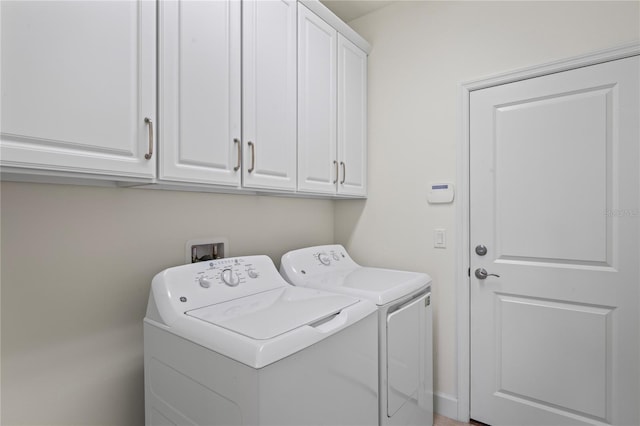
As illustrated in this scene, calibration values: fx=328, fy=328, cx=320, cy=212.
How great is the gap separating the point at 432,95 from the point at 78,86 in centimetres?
189

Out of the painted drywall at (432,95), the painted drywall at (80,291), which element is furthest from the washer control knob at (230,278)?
the painted drywall at (432,95)

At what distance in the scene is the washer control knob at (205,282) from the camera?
4.43 ft

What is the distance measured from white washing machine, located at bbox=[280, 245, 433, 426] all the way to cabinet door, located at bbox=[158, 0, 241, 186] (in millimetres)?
713

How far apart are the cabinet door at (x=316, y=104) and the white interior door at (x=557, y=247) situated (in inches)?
34.2

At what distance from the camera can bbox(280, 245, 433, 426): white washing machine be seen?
4.82ft

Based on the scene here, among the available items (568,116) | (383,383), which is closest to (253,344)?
(383,383)

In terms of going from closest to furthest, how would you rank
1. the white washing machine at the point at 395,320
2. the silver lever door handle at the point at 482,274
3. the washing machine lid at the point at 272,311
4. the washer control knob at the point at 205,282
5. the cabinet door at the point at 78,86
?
the cabinet door at the point at 78,86 → the washing machine lid at the point at 272,311 → the washer control knob at the point at 205,282 → the white washing machine at the point at 395,320 → the silver lever door handle at the point at 482,274

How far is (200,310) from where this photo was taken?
48.6 inches

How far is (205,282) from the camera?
1.36 m

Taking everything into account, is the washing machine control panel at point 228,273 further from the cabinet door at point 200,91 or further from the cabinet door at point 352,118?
the cabinet door at point 352,118

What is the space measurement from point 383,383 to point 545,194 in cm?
132

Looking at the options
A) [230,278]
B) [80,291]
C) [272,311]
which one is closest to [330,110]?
[230,278]

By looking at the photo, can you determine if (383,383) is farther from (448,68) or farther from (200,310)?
(448,68)

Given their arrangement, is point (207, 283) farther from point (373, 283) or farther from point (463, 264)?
point (463, 264)
